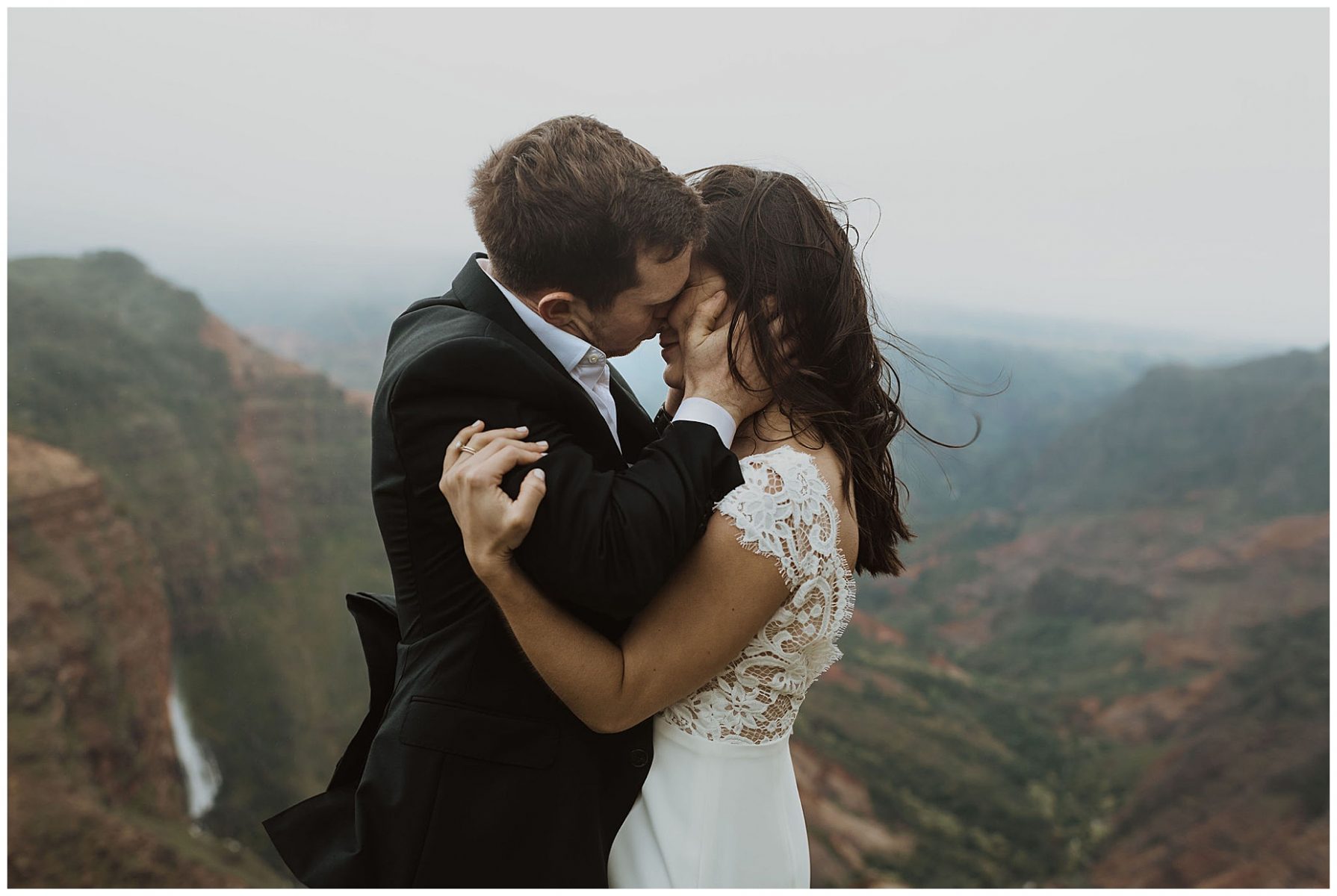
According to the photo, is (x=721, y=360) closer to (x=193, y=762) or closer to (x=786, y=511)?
(x=786, y=511)

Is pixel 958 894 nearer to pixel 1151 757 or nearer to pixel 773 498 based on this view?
pixel 773 498

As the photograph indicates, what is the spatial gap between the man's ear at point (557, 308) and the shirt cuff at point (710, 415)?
0.79ft

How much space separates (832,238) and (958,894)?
85.4 inches

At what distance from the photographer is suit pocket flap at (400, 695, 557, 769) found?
5.36 ft

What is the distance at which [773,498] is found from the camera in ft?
5.63

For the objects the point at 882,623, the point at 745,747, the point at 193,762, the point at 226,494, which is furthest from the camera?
the point at 882,623

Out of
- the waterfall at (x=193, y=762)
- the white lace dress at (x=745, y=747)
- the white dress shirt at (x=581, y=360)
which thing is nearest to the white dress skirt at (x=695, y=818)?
the white lace dress at (x=745, y=747)

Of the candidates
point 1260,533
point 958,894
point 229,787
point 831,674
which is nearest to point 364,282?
point 229,787

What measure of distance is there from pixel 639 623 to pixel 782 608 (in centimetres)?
28

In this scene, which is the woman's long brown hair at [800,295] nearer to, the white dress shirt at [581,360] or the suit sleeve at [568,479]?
the white dress shirt at [581,360]

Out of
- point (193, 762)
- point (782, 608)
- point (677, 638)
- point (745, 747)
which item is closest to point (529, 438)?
point (677, 638)

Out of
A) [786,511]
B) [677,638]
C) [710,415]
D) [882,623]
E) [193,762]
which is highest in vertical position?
[710,415]

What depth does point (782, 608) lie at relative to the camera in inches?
70.9

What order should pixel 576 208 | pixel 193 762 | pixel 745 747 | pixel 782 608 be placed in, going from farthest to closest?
pixel 193 762 → pixel 745 747 → pixel 782 608 → pixel 576 208
